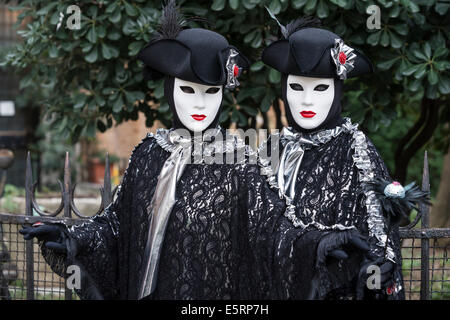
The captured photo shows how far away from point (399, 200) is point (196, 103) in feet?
3.21

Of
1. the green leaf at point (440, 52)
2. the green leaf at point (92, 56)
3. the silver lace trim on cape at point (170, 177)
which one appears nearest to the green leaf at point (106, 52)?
the green leaf at point (92, 56)

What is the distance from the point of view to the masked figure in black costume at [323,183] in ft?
8.05

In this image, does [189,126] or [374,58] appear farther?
[374,58]

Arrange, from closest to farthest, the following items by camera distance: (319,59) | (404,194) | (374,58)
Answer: (404,194) → (319,59) → (374,58)

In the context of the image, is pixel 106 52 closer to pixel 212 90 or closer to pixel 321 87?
pixel 212 90

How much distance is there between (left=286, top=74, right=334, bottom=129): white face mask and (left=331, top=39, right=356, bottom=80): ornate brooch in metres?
0.06

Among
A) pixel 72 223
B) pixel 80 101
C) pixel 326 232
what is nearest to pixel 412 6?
pixel 326 232

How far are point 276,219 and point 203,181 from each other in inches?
14.4

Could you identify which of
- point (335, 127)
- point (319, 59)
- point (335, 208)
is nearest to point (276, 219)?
point (335, 208)

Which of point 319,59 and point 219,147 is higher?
point 319,59

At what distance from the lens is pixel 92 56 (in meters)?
4.09

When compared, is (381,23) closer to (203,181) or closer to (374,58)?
(374,58)

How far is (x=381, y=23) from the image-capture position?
3928mm

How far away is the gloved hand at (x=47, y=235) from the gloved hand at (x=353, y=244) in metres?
1.07
